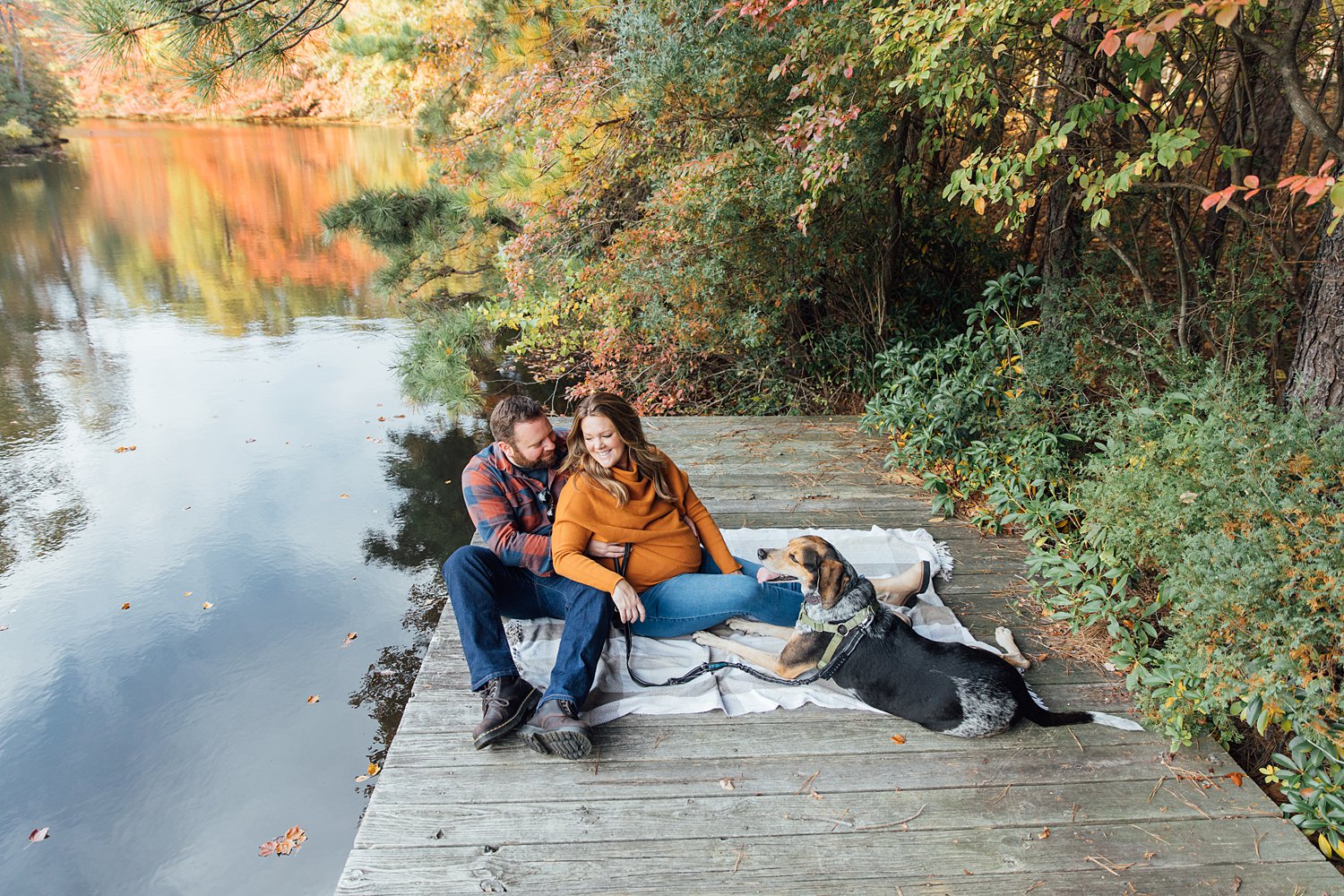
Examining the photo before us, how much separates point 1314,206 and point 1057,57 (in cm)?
188

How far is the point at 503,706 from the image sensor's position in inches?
103

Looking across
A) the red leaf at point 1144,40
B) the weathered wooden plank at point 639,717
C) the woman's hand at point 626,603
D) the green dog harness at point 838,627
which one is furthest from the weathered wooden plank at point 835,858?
the red leaf at point 1144,40

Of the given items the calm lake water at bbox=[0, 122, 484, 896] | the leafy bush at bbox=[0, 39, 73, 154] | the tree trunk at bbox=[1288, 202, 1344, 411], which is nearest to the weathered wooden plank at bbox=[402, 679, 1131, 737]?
the calm lake water at bbox=[0, 122, 484, 896]

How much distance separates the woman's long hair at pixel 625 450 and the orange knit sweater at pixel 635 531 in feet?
0.08

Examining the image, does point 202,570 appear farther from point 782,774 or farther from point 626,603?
point 782,774

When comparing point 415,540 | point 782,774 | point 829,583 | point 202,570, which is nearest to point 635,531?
point 829,583

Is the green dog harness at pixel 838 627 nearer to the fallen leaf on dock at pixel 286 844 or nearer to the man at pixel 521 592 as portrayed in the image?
the man at pixel 521 592

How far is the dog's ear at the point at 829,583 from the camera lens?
8.97 feet

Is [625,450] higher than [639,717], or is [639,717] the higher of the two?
[625,450]

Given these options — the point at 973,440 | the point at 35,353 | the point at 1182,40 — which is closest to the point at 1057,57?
the point at 1182,40

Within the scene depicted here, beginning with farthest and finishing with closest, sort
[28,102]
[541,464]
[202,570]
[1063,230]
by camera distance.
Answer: [28,102], [202,570], [1063,230], [541,464]

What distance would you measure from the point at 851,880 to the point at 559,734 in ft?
3.05

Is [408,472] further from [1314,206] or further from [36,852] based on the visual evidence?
[1314,206]

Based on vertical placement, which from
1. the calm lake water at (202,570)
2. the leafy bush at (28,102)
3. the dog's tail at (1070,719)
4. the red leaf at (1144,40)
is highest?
the leafy bush at (28,102)
